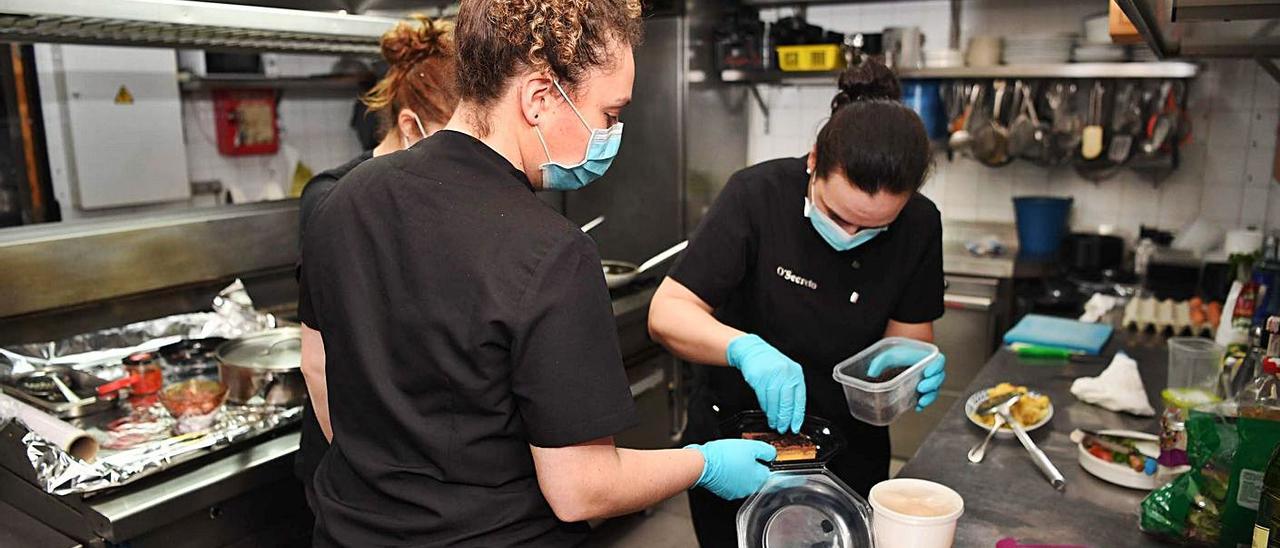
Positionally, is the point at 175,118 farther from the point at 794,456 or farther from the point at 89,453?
the point at 794,456

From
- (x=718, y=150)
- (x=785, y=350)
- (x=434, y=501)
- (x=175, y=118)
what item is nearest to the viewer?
(x=434, y=501)

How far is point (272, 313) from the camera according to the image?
278 cm

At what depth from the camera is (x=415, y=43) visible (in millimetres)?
2020

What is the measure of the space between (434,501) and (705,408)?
40.9 inches

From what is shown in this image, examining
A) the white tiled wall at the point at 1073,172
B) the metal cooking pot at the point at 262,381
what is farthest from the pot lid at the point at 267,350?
the white tiled wall at the point at 1073,172

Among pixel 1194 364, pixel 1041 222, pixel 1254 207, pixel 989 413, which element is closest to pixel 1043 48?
pixel 1041 222

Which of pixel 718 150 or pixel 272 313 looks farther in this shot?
pixel 718 150

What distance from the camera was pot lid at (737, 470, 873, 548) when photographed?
1.36 metres

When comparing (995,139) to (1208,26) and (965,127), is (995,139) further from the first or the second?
(1208,26)

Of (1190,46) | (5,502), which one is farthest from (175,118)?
(1190,46)

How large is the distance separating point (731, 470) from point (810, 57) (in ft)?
9.88

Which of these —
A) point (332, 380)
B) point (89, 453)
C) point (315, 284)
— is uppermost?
point (315, 284)

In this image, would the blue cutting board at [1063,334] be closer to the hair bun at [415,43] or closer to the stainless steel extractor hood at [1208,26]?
the stainless steel extractor hood at [1208,26]

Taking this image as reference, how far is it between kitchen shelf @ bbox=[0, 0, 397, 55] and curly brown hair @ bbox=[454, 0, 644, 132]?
811mm
